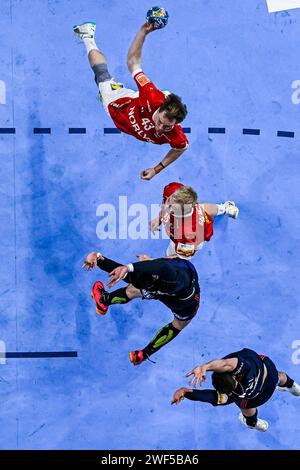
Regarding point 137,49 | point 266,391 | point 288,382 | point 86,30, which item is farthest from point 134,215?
point 288,382

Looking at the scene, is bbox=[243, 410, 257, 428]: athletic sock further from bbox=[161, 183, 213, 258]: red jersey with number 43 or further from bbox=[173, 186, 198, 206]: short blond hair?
bbox=[173, 186, 198, 206]: short blond hair

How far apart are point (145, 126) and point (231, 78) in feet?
6.25

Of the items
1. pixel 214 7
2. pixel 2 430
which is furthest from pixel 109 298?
pixel 214 7

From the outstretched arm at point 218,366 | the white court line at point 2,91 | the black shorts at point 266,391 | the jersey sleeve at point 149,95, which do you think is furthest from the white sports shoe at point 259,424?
the white court line at point 2,91

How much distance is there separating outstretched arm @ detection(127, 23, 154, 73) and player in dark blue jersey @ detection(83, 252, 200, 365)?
2729 millimetres

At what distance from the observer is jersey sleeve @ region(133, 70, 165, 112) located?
9.84 metres

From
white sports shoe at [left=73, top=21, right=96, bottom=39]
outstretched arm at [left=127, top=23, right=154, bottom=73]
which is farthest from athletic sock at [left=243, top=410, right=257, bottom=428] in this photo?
white sports shoe at [left=73, top=21, right=96, bottom=39]

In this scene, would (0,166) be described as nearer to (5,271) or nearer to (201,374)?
(5,271)

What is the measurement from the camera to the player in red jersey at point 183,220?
9570 mm

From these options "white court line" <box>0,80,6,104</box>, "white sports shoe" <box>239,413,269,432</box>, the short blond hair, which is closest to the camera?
the short blond hair

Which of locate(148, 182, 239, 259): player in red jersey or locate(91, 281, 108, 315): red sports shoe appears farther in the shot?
locate(91, 281, 108, 315): red sports shoe

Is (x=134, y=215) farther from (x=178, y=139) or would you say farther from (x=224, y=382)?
(x=224, y=382)

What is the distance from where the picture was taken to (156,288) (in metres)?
9.61

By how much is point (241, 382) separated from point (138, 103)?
4.02 m
